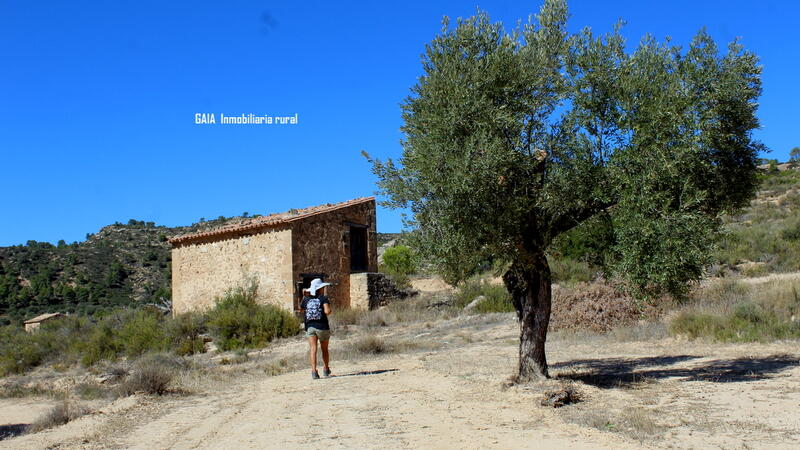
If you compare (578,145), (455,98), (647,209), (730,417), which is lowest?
(730,417)

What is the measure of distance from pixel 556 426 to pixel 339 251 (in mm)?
18162

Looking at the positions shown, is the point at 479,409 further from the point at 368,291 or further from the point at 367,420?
the point at 368,291

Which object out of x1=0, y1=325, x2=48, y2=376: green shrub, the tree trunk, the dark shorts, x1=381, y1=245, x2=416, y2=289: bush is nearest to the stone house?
x1=0, y1=325, x2=48, y2=376: green shrub

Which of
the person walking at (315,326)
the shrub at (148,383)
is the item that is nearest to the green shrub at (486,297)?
the person walking at (315,326)

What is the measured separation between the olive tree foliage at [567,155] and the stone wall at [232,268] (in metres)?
13.8

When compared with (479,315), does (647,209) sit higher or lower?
higher

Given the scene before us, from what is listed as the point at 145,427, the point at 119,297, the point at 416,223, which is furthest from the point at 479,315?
the point at 119,297

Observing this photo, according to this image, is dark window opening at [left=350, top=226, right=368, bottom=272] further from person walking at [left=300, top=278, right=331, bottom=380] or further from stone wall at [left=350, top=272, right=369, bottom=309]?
person walking at [left=300, top=278, right=331, bottom=380]

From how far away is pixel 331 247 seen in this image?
24547 millimetres

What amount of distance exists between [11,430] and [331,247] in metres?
14.8

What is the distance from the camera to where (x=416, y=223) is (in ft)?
30.5

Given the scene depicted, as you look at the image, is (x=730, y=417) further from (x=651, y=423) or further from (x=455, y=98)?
(x=455, y=98)

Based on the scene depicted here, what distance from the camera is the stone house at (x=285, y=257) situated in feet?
74.9

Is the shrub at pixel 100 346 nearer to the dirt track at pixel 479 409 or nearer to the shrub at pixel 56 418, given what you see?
the dirt track at pixel 479 409
